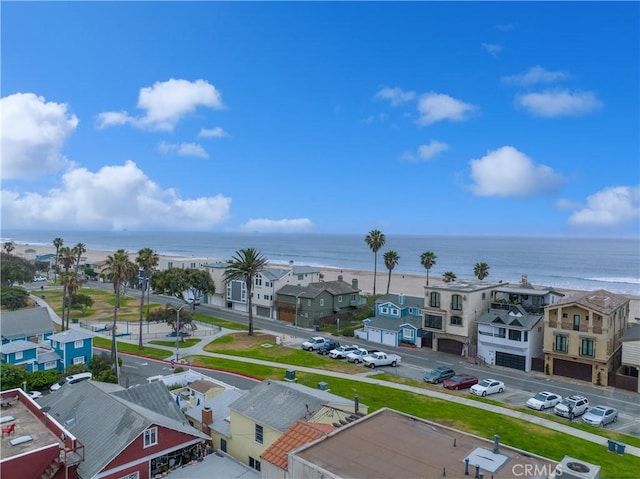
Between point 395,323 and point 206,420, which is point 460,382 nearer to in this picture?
point 395,323

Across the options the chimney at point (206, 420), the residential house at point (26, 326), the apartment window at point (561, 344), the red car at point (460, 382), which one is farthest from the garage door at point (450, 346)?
the residential house at point (26, 326)

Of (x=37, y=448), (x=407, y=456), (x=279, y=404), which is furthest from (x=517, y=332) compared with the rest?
(x=37, y=448)

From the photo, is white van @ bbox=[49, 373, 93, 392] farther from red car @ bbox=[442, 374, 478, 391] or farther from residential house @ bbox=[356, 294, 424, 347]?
residential house @ bbox=[356, 294, 424, 347]

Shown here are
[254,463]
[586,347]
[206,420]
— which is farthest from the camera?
[586,347]

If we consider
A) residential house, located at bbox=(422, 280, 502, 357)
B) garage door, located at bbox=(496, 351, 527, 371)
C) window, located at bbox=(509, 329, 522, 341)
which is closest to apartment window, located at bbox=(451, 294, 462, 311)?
residential house, located at bbox=(422, 280, 502, 357)

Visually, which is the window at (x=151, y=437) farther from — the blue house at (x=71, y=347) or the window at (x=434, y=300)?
the window at (x=434, y=300)

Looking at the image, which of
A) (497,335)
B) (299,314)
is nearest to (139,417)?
(497,335)
